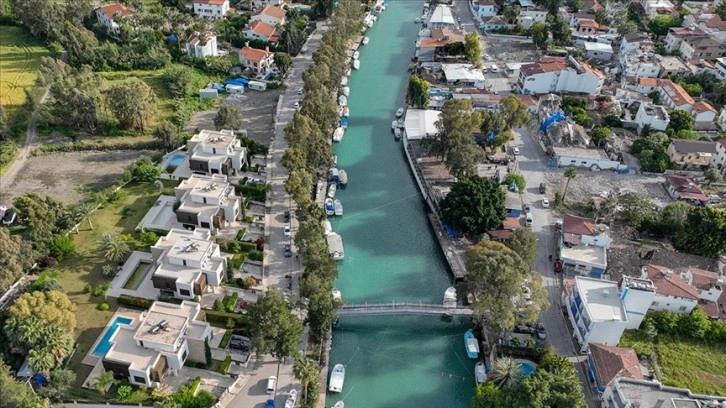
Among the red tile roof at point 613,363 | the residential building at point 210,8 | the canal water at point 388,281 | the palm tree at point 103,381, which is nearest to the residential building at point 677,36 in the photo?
the canal water at point 388,281

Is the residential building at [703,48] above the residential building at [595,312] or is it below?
above

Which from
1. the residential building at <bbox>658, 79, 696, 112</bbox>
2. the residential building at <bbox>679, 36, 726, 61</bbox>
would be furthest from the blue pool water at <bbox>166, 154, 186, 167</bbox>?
the residential building at <bbox>679, 36, 726, 61</bbox>

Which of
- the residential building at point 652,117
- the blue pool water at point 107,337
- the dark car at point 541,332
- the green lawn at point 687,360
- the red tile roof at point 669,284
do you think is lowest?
the green lawn at point 687,360

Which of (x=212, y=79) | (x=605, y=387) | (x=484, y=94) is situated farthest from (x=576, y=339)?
(x=212, y=79)

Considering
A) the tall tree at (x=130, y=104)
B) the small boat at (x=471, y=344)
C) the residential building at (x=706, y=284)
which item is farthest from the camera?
the tall tree at (x=130, y=104)

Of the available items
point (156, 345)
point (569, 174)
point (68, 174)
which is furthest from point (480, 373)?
point (68, 174)

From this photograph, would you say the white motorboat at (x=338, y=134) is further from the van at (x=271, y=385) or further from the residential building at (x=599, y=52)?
the residential building at (x=599, y=52)

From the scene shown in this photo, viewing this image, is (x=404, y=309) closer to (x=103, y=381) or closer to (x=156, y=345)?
(x=156, y=345)
